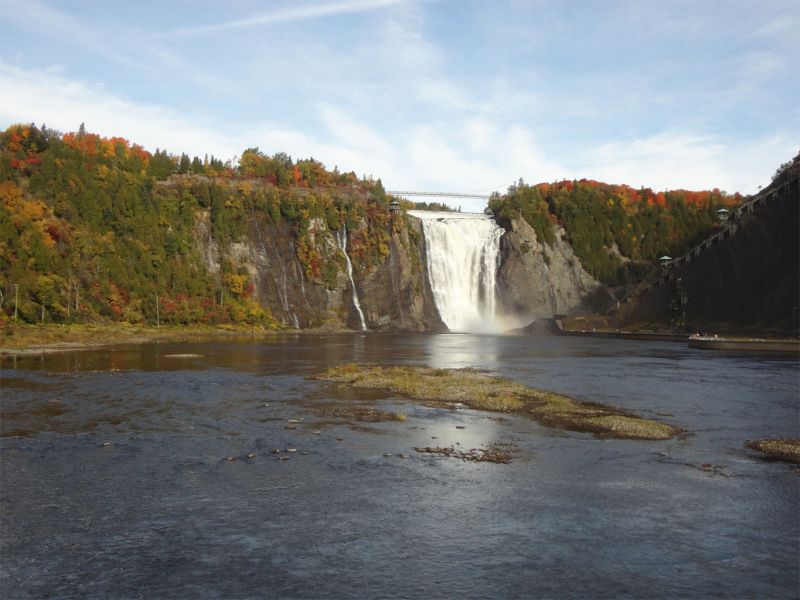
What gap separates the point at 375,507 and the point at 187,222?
10341 cm

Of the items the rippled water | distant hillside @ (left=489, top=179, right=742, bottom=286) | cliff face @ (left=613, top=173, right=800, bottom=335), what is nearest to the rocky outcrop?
distant hillside @ (left=489, top=179, right=742, bottom=286)

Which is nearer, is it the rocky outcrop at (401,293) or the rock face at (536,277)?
the rocky outcrop at (401,293)

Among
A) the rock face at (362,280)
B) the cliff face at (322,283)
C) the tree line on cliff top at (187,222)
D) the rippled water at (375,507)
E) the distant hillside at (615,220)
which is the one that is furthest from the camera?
the distant hillside at (615,220)

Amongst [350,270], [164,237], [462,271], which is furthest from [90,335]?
[462,271]

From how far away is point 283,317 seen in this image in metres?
107

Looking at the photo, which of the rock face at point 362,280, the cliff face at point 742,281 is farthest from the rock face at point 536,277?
the cliff face at point 742,281

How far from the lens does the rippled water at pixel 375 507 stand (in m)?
9.30

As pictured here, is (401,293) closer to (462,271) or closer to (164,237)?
(462,271)

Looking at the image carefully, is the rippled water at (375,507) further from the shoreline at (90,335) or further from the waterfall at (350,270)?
the waterfall at (350,270)

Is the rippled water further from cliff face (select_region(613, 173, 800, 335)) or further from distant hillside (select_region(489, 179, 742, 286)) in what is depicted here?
distant hillside (select_region(489, 179, 742, 286))

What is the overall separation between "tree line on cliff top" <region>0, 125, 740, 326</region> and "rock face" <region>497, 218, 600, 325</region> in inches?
123

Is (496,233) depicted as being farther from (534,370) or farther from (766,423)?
(766,423)

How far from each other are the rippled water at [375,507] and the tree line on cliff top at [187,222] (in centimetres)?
6448

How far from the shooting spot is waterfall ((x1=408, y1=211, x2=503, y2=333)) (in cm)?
11694
